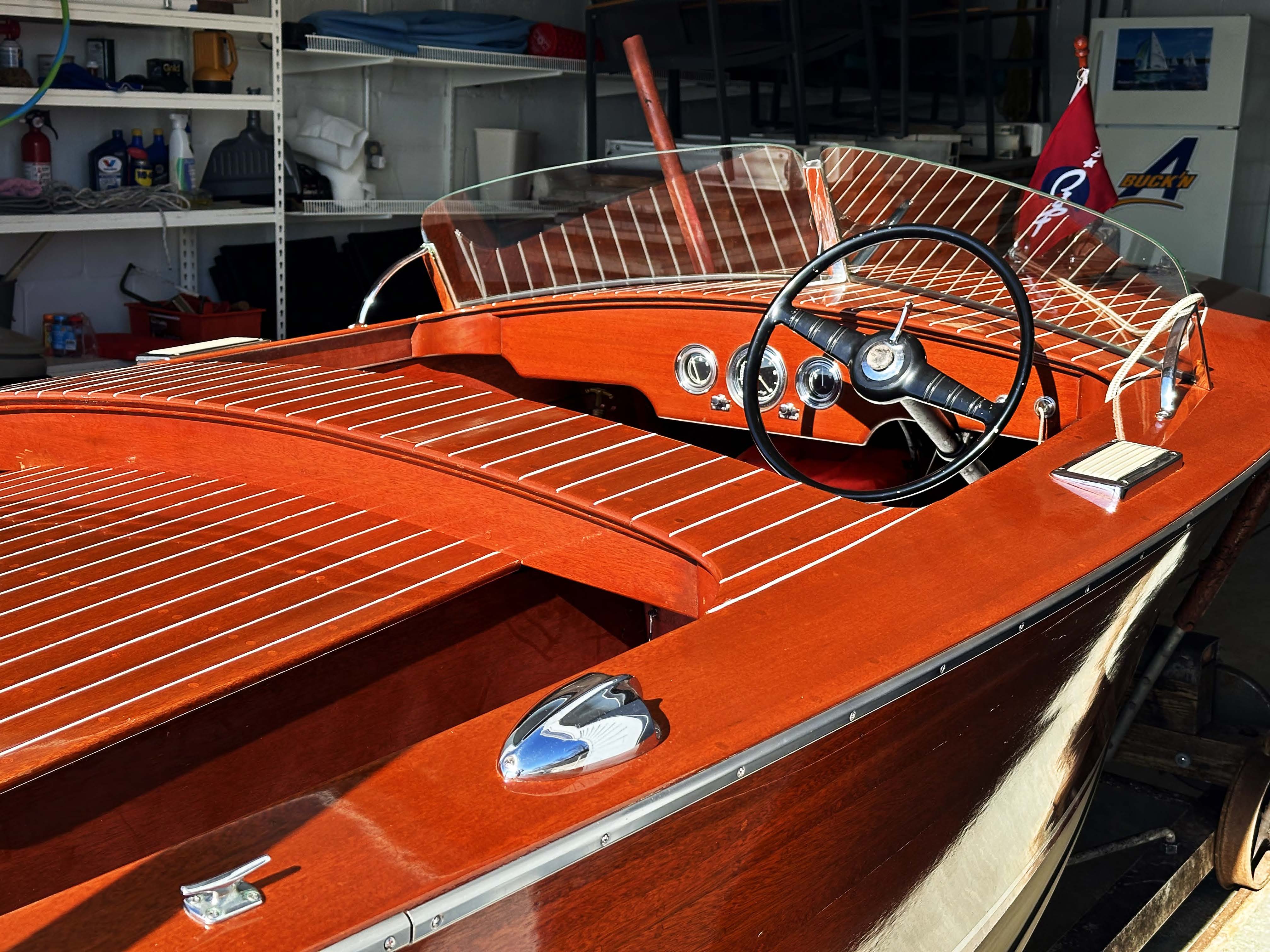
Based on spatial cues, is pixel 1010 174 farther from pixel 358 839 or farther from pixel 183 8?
pixel 358 839

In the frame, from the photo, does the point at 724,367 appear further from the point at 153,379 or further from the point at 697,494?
the point at 153,379

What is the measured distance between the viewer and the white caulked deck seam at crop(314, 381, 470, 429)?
1.44 metres

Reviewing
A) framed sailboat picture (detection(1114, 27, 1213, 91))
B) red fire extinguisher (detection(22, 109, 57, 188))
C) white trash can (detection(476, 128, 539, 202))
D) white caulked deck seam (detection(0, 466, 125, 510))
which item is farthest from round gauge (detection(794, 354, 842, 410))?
framed sailboat picture (detection(1114, 27, 1213, 91))

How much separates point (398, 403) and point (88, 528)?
16.3 inches

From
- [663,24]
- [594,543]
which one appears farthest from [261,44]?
[594,543]

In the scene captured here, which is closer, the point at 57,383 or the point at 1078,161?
the point at 57,383

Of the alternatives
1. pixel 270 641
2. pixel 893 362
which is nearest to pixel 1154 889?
pixel 893 362

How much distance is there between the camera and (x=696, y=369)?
1.85m

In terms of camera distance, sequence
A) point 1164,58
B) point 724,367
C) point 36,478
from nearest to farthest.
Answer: point 36,478 → point 724,367 → point 1164,58

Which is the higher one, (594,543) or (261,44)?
(261,44)

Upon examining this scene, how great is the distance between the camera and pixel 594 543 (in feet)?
3.78

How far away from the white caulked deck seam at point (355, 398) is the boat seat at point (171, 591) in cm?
11

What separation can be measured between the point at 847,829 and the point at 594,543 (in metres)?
0.40

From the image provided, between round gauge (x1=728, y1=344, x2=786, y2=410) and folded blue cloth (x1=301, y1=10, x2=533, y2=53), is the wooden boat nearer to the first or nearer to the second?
round gauge (x1=728, y1=344, x2=786, y2=410)
